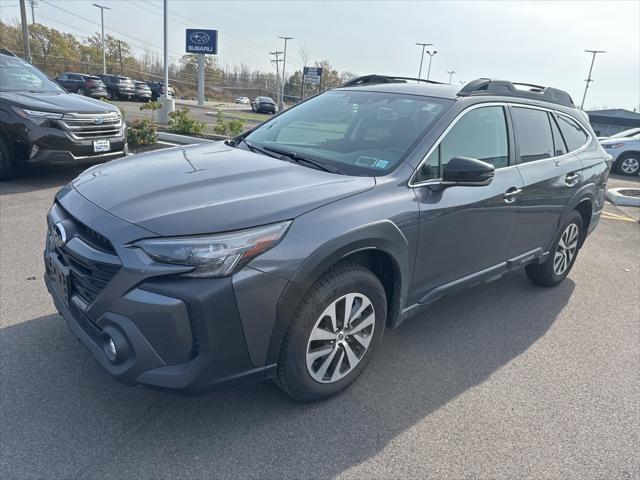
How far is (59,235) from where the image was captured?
2582 mm

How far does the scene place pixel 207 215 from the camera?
2.29 meters

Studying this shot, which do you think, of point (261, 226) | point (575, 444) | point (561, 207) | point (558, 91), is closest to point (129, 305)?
point (261, 226)

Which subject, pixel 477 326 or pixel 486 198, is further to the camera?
pixel 477 326

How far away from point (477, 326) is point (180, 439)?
97.3 inches

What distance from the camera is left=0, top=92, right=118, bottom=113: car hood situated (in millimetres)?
6648

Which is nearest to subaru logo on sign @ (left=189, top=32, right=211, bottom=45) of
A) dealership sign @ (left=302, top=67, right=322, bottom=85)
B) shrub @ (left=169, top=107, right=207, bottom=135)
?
dealership sign @ (left=302, top=67, right=322, bottom=85)

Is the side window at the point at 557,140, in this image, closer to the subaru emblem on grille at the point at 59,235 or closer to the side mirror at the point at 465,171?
the side mirror at the point at 465,171

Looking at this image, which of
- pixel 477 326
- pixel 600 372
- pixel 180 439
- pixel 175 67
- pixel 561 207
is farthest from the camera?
pixel 175 67

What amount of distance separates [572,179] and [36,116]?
6505mm

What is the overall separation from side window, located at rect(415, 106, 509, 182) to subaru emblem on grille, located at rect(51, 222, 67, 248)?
1.98 meters

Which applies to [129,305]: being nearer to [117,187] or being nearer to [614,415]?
[117,187]

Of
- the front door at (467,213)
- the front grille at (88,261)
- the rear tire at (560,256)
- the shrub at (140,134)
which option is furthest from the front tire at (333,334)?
the shrub at (140,134)

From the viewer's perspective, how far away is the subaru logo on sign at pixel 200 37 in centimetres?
3108

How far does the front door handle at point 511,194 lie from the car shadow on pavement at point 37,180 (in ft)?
20.1
